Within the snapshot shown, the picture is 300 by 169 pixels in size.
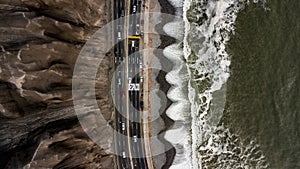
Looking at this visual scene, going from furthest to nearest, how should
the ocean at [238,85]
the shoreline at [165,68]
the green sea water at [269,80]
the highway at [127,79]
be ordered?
the highway at [127,79]
the shoreline at [165,68]
the ocean at [238,85]
the green sea water at [269,80]

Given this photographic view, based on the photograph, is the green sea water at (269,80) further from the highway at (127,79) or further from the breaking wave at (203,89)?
the highway at (127,79)

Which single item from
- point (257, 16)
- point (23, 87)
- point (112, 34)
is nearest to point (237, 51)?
point (257, 16)

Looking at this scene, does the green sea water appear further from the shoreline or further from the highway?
the highway

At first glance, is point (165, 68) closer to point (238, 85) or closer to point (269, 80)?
point (238, 85)

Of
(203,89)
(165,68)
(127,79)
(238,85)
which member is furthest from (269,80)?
(127,79)

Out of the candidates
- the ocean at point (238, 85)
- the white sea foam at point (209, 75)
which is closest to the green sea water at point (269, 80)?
the ocean at point (238, 85)
